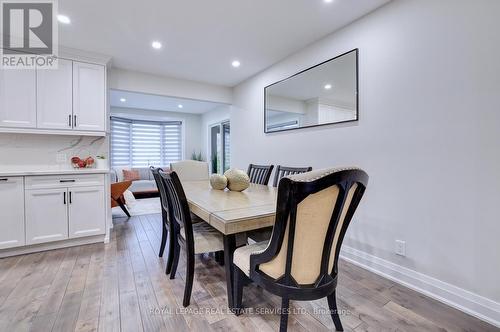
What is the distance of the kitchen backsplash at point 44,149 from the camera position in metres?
2.82

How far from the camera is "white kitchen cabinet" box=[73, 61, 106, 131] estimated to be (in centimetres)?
290

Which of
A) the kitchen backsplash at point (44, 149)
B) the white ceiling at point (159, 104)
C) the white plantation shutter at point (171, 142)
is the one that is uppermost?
the white ceiling at point (159, 104)

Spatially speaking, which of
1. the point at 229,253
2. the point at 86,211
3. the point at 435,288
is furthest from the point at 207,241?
the point at 86,211

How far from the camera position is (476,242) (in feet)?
5.31

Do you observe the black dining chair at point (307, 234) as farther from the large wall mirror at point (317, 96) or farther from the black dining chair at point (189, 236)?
the large wall mirror at point (317, 96)

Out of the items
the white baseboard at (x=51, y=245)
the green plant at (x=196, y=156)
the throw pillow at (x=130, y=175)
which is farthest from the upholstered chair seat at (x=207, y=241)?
the green plant at (x=196, y=156)

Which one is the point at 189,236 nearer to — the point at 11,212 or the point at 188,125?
the point at 11,212

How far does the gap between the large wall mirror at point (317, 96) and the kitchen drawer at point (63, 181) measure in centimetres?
239

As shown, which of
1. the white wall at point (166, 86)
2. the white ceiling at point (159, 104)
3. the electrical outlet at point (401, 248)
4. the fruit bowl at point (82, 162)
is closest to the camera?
the electrical outlet at point (401, 248)

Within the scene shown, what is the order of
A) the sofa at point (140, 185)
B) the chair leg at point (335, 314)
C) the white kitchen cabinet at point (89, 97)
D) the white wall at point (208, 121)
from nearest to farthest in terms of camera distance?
the chair leg at point (335, 314)
the white kitchen cabinet at point (89, 97)
the sofa at point (140, 185)
the white wall at point (208, 121)

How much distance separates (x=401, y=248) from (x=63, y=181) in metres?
3.50

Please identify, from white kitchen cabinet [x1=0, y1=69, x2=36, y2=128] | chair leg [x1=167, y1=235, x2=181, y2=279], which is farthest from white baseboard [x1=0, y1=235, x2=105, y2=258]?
chair leg [x1=167, y1=235, x2=181, y2=279]

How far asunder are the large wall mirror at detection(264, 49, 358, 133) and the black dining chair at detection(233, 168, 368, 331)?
1554 millimetres

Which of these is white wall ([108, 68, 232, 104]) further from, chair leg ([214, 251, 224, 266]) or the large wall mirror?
chair leg ([214, 251, 224, 266])
